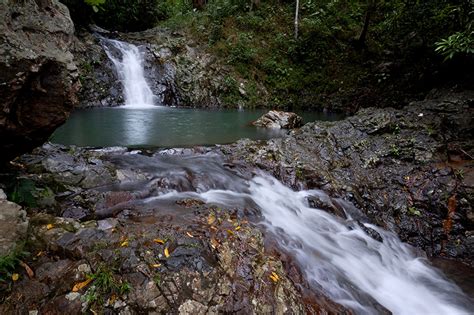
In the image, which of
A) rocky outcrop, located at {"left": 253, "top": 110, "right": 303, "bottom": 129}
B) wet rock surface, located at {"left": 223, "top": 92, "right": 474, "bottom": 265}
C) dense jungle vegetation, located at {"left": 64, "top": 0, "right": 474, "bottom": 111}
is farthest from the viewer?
dense jungle vegetation, located at {"left": 64, "top": 0, "right": 474, "bottom": 111}

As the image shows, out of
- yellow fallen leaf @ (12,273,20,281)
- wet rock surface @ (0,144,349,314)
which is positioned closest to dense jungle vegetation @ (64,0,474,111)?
wet rock surface @ (0,144,349,314)

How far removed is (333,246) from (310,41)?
47.4 feet

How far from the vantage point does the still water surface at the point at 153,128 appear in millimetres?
7133

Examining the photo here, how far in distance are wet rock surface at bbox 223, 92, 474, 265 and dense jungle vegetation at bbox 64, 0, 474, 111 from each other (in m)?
3.47

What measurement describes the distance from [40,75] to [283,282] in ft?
9.72

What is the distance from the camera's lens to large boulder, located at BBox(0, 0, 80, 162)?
2545 mm

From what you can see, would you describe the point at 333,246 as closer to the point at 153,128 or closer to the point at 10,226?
the point at 10,226

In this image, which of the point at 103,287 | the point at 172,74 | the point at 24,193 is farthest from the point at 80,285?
the point at 172,74

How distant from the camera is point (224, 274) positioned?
103 inches

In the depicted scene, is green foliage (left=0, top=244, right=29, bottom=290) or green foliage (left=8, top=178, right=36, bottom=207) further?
green foliage (left=8, top=178, right=36, bottom=207)

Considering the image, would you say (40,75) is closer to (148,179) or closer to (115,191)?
(115,191)

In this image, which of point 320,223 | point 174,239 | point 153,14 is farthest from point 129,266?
point 153,14

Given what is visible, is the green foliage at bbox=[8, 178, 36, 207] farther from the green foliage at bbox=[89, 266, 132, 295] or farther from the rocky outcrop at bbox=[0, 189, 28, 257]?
the green foliage at bbox=[89, 266, 132, 295]

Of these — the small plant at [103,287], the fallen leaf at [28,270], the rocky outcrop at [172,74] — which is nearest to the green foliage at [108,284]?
the small plant at [103,287]
